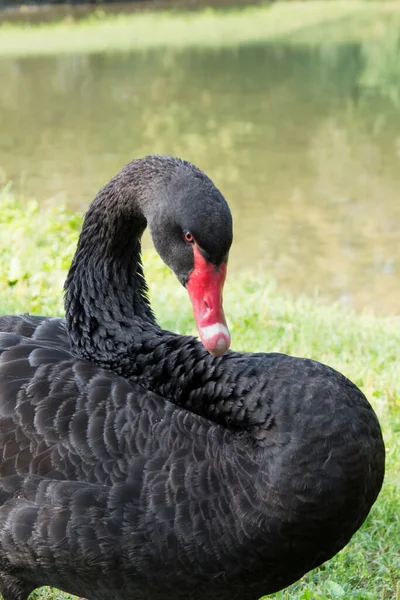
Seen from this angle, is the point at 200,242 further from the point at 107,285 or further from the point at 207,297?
the point at 107,285

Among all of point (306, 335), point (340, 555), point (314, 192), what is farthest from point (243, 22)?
point (340, 555)

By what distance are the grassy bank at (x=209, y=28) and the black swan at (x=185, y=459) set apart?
18.2m

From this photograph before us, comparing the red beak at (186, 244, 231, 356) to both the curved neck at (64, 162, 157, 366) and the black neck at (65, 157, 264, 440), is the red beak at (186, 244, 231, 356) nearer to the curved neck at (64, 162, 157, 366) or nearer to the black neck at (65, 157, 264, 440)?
the black neck at (65, 157, 264, 440)

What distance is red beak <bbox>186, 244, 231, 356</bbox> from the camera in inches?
81.4

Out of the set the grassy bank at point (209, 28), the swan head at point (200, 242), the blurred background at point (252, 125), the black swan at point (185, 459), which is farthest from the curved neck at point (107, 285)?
the grassy bank at point (209, 28)

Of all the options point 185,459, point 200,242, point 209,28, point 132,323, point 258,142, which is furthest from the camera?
point 209,28

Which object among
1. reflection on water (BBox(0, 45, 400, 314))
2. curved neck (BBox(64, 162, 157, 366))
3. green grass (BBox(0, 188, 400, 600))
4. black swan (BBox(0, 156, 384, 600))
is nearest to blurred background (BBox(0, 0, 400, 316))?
reflection on water (BBox(0, 45, 400, 314))

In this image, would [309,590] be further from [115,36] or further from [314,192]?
[115,36]

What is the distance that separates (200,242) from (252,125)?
1012 centimetres

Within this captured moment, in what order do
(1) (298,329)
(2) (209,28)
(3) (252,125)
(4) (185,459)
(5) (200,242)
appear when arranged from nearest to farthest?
1. (5) (200,242)
2. (4) (185,459)
3. (1) (298,329)
4. (3) (252,125)
5. (2) (209,28)

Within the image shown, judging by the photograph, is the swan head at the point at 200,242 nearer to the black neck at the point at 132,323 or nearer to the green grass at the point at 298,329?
the black neck at the point at 132,323

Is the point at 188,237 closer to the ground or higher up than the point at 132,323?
higher up

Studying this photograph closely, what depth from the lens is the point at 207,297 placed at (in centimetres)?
→ 211

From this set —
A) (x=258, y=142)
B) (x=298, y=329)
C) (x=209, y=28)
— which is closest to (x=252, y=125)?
(x=258, y=142)
